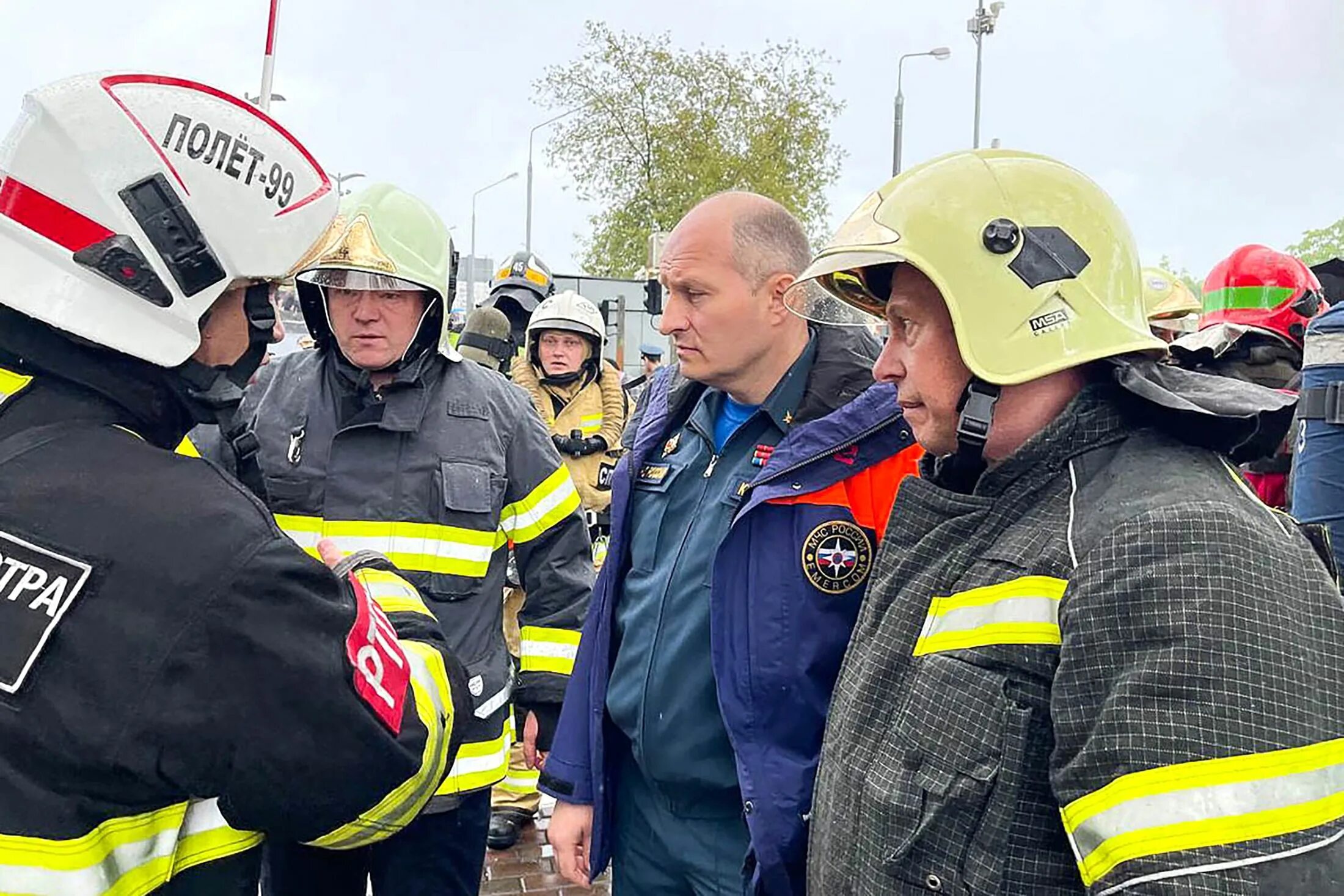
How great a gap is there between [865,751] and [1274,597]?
24.9 inches

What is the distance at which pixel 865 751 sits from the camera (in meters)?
1.62

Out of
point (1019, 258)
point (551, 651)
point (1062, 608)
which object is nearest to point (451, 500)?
point (551, 651)

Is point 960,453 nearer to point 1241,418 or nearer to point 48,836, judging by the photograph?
point 1241,418

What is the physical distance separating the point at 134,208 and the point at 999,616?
4.68 ft

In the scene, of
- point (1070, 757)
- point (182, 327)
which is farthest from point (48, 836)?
point (1070, 757)

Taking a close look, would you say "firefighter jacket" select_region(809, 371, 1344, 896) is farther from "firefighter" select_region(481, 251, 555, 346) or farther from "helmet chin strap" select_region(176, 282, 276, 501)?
"firefighter" select_region(481, 251, 555, 346)

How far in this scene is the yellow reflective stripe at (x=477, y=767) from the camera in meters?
2.72

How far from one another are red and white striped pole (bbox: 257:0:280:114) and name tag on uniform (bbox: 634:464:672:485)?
1221 millimetres

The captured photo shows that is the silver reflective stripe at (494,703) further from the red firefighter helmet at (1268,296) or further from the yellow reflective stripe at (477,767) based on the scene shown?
the red firefighter helmet at (1268,296)

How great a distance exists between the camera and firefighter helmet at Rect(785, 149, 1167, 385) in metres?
1.60

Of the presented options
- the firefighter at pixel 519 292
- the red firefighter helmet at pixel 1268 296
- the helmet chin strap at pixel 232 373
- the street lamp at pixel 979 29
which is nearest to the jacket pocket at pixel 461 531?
the helmet chin strap at pixel 232 373

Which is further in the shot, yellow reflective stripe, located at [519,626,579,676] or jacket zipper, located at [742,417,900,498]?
yellow reflective stripe, located at [519,626,579,676]

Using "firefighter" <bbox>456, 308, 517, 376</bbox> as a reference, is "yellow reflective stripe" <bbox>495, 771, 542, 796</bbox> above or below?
below

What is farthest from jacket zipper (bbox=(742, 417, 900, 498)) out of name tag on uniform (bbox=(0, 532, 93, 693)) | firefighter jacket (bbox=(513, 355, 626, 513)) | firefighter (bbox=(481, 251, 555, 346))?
firefighter (bbox=(481, 251, 555, 346))
